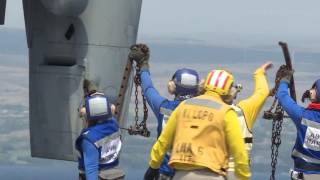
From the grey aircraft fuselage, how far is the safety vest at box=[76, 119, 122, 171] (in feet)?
15.7

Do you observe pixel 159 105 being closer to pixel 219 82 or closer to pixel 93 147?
pixel 93 147

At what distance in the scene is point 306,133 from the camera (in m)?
11.8

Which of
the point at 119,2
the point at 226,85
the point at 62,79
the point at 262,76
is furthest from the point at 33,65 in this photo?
the point at 226,85

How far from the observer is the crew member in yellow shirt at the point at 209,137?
32.1 feet

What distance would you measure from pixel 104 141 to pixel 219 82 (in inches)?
99.4

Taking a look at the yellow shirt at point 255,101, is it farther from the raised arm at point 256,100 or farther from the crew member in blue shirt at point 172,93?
the crew member in blue shirt at point 172,93

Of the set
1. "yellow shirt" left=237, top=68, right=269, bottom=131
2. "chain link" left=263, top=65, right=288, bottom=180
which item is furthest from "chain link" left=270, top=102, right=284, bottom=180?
"yellow shirt" left=237, top=68, right=269, bottom=131

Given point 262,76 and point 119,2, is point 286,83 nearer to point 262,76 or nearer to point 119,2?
point 262,76

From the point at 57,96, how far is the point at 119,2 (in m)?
2.08

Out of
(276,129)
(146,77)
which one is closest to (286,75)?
(276,129)

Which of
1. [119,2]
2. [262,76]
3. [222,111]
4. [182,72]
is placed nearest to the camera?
[222,111]

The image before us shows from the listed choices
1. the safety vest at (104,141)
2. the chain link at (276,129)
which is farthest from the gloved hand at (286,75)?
the safety vest at (104,141)

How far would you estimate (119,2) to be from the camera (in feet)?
55.7

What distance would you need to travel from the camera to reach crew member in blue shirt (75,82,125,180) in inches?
464
